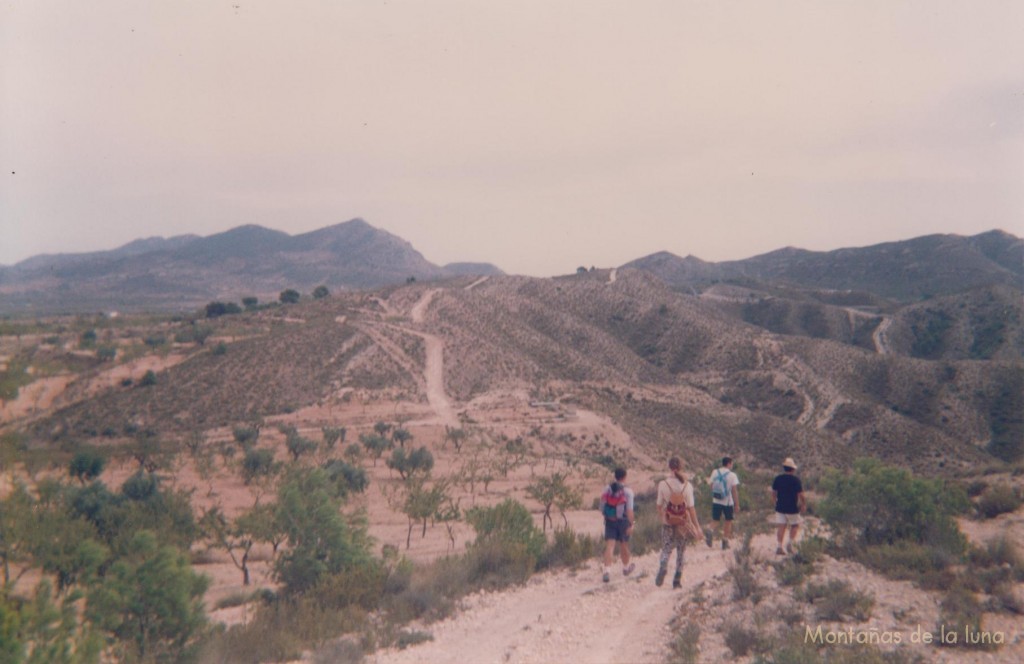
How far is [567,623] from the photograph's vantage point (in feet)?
25.9

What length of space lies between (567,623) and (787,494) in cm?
469

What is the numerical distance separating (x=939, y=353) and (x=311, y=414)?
7584cm

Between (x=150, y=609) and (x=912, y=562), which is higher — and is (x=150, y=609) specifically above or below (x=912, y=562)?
above

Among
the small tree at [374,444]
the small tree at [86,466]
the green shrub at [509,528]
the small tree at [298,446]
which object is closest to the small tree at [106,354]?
the small tree at [86,466]

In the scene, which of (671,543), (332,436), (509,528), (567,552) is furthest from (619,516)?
(332,436)

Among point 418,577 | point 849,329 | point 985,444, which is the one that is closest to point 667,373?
point 985,444

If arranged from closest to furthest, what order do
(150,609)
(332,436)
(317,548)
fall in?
(150,609) → (317,548) → (332,436)

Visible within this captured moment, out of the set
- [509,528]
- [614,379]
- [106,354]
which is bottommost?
[614,379]

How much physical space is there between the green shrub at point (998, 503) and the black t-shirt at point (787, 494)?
5.61m

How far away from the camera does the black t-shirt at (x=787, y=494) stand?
1010 centimetres

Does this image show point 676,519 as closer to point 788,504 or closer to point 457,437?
point 788,504

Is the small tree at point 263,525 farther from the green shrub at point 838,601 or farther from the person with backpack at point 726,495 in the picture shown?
the green shrub at point 838,601

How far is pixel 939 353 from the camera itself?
75.0m

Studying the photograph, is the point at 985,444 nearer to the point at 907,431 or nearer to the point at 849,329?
the point at 907,431
